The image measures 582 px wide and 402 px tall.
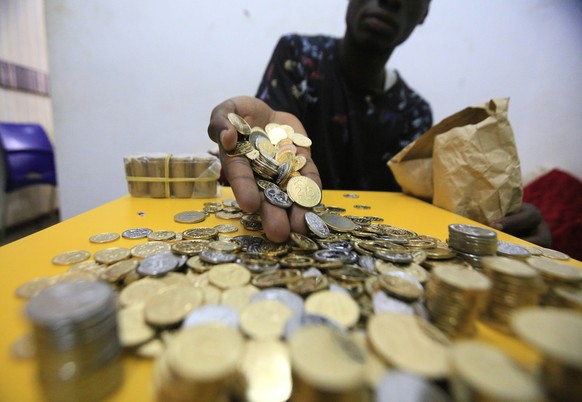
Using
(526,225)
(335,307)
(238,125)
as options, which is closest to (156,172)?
(238,125)

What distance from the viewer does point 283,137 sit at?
1.18 meters

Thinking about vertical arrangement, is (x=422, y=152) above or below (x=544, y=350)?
above

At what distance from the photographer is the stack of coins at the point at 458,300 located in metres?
0.40

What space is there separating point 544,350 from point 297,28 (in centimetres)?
257

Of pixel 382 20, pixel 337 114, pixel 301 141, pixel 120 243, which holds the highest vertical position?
pixel 382 20

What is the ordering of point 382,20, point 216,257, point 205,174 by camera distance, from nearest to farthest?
point 216,257, point 205,174, point 382,20

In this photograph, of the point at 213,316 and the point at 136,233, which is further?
the point at 136,233

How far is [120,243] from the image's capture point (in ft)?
2.48

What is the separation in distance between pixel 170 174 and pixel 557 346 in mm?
1221

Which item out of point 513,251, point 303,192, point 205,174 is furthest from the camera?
point 205,174

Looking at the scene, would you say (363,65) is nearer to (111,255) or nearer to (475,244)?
(475,244)

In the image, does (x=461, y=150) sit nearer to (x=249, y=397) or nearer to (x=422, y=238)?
(x=422, y=238)

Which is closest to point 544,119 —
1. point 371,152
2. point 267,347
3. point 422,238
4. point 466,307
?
point 371,152

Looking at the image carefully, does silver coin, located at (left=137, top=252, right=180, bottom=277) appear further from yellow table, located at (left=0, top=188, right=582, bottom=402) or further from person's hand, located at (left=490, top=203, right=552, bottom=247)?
person's hand, located at (left=490, top=203, right=552, bottom=247)
